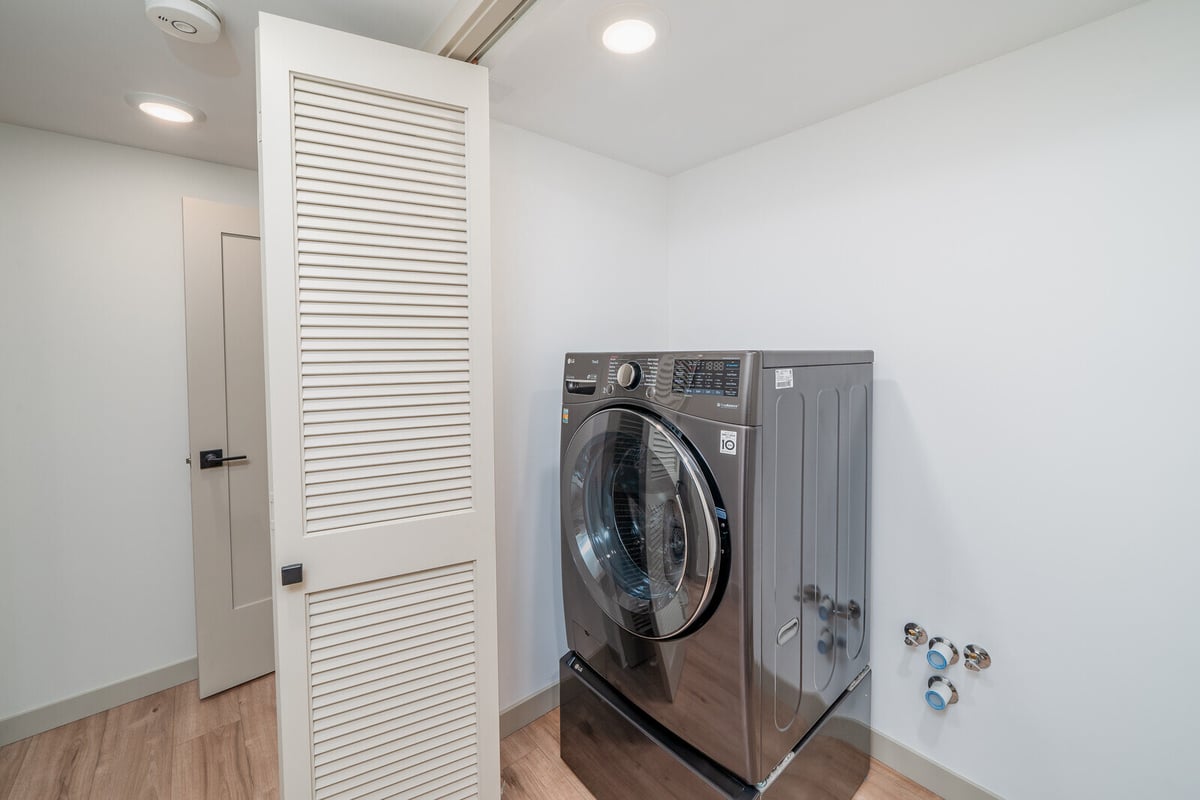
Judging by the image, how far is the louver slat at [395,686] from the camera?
126cm

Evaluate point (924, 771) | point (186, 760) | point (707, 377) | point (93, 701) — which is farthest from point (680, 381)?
point (93, 701)

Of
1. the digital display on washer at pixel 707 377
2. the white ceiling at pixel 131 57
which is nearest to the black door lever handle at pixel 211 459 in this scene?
the white ceiling at pixel 131 57

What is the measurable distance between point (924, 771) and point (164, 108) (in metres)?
3.42

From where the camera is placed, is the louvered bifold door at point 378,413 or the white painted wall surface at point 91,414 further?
the white painted wall surface at point 91,414

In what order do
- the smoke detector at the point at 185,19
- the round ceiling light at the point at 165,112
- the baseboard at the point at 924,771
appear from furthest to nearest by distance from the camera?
the round ceiling light at the point at 165,112
the baseboard at the point at 924,771
the smoke detector at the point at 185,19

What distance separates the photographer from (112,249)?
206 cm

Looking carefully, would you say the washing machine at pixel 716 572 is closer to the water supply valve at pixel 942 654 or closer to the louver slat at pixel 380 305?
the water supply valve at pixel 942 654

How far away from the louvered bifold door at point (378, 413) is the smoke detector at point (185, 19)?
0.20 metres

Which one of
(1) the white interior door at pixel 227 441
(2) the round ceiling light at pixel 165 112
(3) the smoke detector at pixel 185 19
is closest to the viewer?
(3) the smoke detector at pixel 185 19

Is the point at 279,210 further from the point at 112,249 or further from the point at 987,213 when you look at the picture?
the point at 987,213

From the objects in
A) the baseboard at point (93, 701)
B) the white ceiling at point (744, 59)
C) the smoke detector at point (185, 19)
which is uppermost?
the white ceiling at point (744, 59)

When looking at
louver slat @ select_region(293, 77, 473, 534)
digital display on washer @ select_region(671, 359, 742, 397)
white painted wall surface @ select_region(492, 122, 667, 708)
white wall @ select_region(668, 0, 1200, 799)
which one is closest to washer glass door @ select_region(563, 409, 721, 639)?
digital display on washer @ select_region(671, 359, 742, 397)

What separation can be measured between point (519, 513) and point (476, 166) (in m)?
1.24

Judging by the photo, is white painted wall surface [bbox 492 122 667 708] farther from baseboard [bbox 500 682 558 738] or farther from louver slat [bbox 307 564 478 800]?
louver slat [bbox 307 564 478 800]
